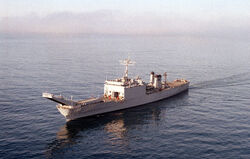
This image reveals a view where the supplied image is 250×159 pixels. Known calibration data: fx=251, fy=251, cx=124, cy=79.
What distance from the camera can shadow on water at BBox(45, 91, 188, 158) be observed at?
3900 centimetres

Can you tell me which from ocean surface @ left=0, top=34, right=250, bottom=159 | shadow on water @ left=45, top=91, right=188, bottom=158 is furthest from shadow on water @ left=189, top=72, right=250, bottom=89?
shadow on water @ left=45, top=91, right=188, bottom=158

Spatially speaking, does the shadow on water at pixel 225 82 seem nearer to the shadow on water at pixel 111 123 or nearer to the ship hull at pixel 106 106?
the ship hull at pixel 106 106

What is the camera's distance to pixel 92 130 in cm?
4425

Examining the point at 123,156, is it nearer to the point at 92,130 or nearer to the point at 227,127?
the point at 92,130

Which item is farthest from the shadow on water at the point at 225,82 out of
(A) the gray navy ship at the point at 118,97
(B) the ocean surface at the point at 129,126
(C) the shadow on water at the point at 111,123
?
(C) the shadow on water at the point at 111,123

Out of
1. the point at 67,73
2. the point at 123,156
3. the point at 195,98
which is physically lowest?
the point at 123,156

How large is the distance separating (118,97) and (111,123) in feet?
36.6

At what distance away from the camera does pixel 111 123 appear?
48.2 meters

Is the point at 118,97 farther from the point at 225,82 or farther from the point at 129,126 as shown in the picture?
the point at 225,82

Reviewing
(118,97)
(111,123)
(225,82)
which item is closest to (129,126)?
(111,123)

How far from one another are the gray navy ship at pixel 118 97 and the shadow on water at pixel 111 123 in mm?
1308

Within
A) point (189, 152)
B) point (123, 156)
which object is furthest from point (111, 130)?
point (189, 152)

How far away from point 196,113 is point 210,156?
20.0 m

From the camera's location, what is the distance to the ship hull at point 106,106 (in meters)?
48.2
